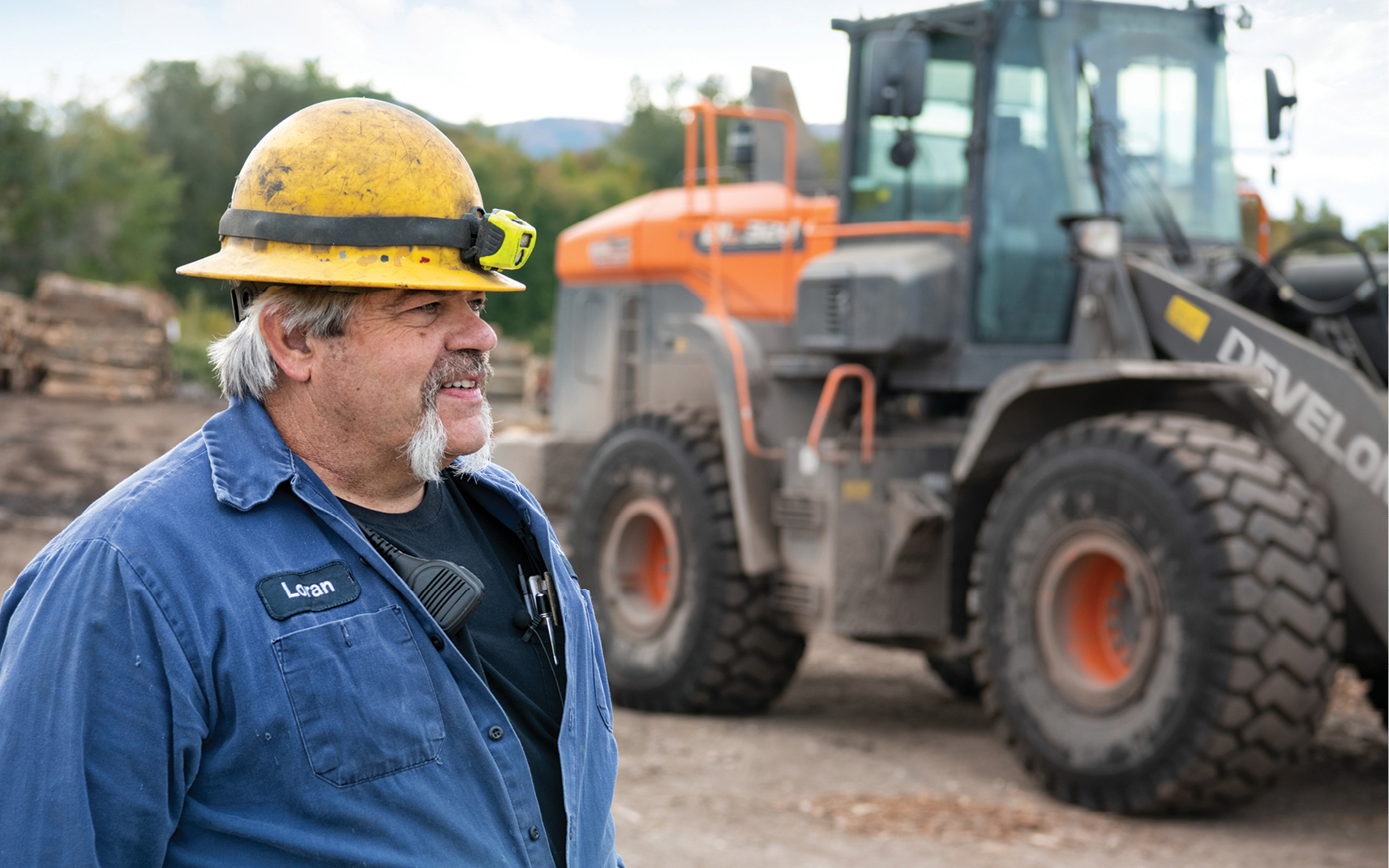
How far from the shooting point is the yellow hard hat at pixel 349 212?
2.17 meters

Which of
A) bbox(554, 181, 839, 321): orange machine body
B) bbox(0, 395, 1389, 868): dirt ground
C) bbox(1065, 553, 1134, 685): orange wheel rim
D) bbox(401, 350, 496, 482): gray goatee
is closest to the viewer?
bbox(401, 350, 496, 482): gray goatee

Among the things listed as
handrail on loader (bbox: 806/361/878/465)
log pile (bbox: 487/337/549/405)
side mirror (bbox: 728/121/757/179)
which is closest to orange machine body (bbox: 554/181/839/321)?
side mirror (bbox: 728/121/757/179)

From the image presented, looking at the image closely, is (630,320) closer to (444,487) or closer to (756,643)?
(756,643)

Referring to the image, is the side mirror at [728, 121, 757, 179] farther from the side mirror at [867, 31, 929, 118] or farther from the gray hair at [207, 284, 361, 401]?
the gray hair at [207, 284, 361, 401]

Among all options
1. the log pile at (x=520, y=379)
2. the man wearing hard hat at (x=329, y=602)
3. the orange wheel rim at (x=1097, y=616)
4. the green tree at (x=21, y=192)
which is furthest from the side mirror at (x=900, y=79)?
the green tree at (x=21, y=192)

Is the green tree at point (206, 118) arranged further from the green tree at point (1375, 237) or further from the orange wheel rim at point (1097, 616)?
the orange wheel rim at point (1097, 616)

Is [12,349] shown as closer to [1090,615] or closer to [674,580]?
[674,580]

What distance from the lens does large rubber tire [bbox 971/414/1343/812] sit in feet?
17.1

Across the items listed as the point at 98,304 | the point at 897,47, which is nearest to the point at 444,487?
the point at 897,47

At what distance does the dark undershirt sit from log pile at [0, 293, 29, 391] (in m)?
19.8

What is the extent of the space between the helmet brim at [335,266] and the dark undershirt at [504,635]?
34cm

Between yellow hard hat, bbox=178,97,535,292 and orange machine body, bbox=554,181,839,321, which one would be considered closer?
yellow hard hat, bbox=178,97,535,292

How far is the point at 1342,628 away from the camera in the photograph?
5.32m

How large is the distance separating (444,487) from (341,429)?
10.8 inches
